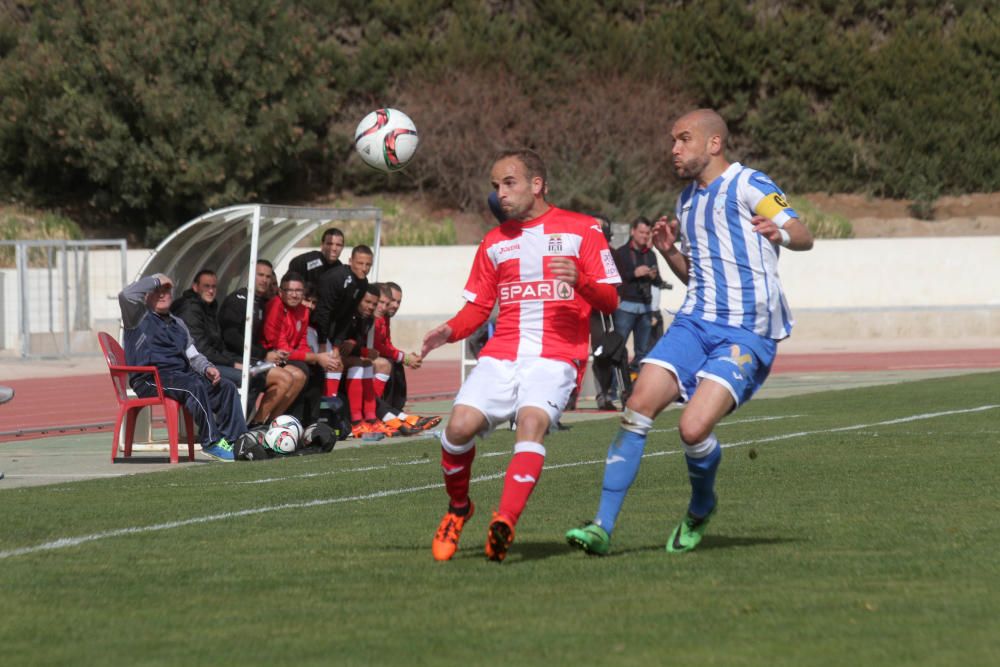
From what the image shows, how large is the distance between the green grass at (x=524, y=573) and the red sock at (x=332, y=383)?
3.77 meters

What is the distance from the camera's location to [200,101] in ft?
139

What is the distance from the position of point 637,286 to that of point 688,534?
1105 centimetres

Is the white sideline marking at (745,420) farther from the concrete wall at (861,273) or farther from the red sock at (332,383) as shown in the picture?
the concrete wall at (861,273)

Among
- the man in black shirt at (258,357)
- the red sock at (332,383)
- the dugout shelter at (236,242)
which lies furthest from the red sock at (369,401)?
the dugout shelter at (236,242)

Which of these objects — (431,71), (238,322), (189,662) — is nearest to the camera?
(189,662)

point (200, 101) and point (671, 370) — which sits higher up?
point (200, 101)

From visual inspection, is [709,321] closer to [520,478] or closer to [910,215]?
[520,478]

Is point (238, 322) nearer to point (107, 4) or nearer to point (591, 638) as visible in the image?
point (591, 638)

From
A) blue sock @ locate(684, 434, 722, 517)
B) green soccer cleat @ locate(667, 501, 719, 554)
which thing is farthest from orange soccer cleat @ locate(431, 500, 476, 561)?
blue sock @ locate(684, 434, 722, 517)

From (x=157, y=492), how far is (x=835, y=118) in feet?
131

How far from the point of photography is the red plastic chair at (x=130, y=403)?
A: 13164mm

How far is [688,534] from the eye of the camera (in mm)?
7203

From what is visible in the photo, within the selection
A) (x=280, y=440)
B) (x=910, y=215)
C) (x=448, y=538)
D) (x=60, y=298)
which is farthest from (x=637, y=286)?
(x=910, y=215)

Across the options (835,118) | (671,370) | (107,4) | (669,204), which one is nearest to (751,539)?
(671,370)
